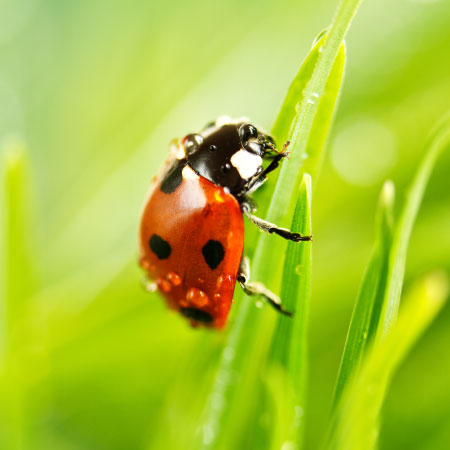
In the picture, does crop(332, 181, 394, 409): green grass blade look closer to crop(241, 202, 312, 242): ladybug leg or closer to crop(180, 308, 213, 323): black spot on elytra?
crop(241, 202, 312, 242): ladybug leg

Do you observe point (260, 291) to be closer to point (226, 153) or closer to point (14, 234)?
point (226, 153)

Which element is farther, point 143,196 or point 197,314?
point 143,196

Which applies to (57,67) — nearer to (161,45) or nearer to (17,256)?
(161,45)

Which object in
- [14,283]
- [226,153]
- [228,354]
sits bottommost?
[14,283]

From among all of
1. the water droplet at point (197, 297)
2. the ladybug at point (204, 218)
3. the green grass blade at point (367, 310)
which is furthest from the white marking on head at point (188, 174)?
the green grass blade at point (367, 310)

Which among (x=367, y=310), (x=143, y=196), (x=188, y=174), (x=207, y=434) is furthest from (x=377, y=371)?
(x=143, y=196)

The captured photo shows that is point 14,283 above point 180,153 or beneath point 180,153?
beneath

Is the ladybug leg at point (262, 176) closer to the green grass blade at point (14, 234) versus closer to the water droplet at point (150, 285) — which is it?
the water droplet at point (150, 285)
